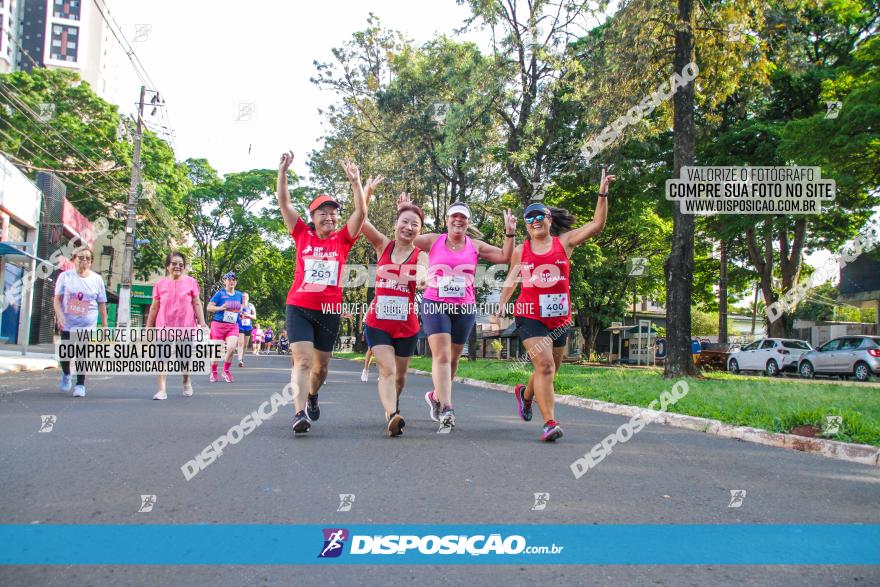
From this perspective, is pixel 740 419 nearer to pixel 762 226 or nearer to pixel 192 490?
pixel 192 490

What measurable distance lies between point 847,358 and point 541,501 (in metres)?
23.4

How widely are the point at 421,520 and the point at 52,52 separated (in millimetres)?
108629

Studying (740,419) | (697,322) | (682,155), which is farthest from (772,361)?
(697,322)

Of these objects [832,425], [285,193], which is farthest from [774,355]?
[285,193]

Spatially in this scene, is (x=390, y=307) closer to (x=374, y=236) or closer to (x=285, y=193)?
(x=374, y=236)

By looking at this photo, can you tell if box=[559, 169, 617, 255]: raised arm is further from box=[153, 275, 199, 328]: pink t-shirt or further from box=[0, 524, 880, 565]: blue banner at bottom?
box=[153, 275, 199, 328]: pink t-shirt

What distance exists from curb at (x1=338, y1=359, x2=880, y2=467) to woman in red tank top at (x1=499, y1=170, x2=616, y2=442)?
2708 millimetres

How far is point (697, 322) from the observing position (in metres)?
80.7

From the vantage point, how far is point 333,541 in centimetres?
321

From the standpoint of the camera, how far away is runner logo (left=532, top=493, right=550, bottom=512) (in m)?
3.87

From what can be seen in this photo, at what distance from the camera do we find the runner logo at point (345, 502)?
12.3 feet

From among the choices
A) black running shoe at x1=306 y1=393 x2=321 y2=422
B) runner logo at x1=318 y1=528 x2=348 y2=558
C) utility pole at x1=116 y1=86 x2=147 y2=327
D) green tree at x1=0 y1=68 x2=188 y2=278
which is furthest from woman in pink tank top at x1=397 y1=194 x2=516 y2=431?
green tree at x1=0 y1=68 x2=188 y2=278

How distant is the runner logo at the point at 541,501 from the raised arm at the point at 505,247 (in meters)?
3.14

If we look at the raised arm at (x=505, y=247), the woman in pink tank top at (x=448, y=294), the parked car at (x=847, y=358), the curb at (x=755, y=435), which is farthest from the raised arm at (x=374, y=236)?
the parked car at (x=847, y=358)
